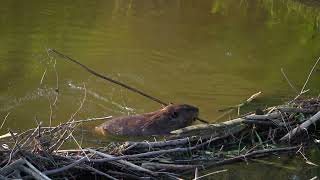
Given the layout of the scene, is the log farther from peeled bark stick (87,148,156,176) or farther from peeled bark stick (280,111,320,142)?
peeled bark stick (280,111,320,142)

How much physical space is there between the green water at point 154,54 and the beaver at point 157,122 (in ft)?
2.12

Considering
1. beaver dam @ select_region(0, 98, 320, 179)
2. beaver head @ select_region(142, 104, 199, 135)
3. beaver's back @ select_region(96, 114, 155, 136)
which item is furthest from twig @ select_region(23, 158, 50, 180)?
beaver head @ select_region(142, 104, 199, 135)

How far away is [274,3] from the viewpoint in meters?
18.5

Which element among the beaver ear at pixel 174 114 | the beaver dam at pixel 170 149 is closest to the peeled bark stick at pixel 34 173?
the beaver dam at pixel 170 149

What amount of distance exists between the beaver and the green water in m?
0.65

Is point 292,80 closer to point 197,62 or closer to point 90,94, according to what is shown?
point 197,62

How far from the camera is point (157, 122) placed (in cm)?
793

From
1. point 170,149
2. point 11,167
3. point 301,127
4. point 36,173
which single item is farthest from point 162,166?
point 301,127

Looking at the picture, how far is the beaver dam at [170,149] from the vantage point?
5.66 m

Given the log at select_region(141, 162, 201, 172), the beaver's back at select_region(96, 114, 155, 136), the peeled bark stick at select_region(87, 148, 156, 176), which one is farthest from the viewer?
the beaver's back at select_region(96, 114, 155, 136)

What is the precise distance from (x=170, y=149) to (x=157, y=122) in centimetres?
159

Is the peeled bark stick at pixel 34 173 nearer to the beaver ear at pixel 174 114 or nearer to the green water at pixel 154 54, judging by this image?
the green water at pixel 154 54

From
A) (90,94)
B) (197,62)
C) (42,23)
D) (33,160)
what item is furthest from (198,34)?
(33,160)

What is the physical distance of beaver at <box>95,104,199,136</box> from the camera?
7898 millimetres
